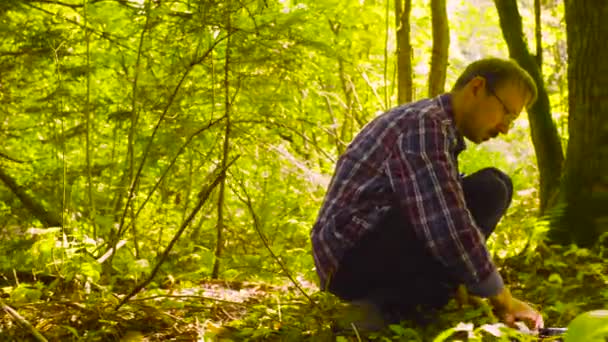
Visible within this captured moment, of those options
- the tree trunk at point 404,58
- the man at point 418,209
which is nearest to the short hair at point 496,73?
the man at point 418,209

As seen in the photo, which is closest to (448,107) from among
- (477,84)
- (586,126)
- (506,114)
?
A: (477,84)

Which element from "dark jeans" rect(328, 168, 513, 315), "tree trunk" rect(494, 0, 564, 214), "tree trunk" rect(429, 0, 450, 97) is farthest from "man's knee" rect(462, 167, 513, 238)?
"tree trunk" rect(429, 0, 450, 97)

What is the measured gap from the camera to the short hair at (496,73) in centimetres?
259

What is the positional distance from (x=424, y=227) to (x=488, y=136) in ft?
1.94

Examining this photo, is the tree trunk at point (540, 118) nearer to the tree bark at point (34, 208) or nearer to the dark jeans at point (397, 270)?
the dark jeans at point (397, 270)

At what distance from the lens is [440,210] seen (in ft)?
7.65

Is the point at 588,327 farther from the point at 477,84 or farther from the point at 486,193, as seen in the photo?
the point at 486,193

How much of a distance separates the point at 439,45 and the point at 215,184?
153 inches

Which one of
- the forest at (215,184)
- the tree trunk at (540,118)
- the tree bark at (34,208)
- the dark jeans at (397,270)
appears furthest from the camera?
the tree trunk at (540,118)

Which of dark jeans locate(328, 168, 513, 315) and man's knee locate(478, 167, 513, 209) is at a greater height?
man's knee locate(478, 167, 513, 209)

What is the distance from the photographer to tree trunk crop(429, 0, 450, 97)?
19.1 ft

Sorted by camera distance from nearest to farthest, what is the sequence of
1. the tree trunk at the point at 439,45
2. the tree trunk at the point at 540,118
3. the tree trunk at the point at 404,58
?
the tree trunk at the point at 540,118, the tree trunk at the point at 439,45, the tree trunk at the point at 404,58

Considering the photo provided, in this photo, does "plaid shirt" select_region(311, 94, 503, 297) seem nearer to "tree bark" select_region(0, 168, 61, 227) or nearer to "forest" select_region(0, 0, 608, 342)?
"forest" select_region(0, 0, 608, 342)

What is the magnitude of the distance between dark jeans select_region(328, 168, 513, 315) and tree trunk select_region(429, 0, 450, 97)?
319 centimetres
